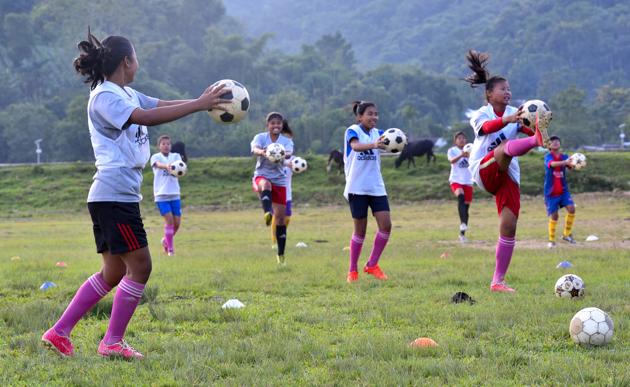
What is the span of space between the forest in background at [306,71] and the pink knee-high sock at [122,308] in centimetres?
6175

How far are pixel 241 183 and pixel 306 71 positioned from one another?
78.2m

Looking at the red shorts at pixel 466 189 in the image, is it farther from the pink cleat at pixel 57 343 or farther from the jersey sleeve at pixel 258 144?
the pink cleat at pixel 57 343

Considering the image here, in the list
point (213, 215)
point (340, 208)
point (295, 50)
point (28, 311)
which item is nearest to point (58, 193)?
point (213, 215)

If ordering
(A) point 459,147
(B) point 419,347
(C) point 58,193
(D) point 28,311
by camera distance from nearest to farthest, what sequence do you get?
(B) point 419,347 → (D) point 28,311 → (A) point 459,147 → (C) point 58,193

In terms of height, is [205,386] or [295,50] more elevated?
[295,50]

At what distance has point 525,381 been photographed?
14.5 feet

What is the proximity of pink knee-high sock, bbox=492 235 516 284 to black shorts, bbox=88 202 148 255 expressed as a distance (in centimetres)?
404

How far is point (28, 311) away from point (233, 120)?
263cm

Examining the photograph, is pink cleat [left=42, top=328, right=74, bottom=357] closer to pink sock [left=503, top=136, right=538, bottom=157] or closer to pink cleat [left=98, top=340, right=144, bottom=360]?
pink cleat [left=98, top=340, right=144, bottom=360]

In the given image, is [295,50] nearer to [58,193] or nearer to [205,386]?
[58,193]

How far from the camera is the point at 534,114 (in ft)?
22.2

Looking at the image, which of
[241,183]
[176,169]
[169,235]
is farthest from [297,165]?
[241,183]

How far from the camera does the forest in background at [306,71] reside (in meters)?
71.8

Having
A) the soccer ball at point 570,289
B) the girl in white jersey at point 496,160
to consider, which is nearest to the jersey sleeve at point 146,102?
the girl in white jersey at point 496,160
